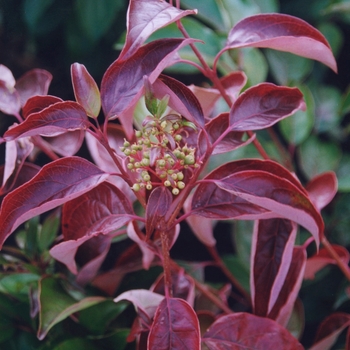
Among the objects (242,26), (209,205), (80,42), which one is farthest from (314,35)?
(80,42)

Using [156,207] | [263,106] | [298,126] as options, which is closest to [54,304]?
[156,207]

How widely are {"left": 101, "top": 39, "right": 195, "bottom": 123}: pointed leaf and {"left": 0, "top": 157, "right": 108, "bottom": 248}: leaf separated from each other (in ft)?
0.22

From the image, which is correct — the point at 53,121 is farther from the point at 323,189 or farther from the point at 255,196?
the point at 323,189

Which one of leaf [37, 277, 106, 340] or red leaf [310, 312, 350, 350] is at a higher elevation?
leaf [37, 277, 106, 340]

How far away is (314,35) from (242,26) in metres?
0.09

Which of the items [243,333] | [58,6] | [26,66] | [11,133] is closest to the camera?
[11,133]

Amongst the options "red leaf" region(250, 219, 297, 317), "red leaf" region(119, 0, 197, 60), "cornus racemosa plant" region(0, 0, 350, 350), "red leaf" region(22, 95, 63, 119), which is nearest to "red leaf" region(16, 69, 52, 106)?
→ "cornus racemosa plant" region(0, 0, 350, 350)

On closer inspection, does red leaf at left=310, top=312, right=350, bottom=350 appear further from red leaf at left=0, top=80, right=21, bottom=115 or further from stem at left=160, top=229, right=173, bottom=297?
red leaf at left=0, top=80, right=21, bottom=115

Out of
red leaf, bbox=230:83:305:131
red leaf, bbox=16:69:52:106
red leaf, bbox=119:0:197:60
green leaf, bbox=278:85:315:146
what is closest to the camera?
red leaf, bbox=119:0:197:60

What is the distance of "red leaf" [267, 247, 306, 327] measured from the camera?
0.59 meters

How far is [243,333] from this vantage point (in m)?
0.56

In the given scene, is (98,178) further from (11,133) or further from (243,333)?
(243,333)

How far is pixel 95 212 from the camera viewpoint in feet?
1.80

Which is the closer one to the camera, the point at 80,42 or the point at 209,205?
the point at 209,205
